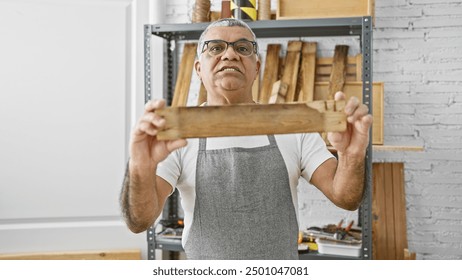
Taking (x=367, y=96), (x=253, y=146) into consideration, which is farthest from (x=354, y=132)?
(x=367, y=96)

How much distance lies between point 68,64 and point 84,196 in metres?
0.47

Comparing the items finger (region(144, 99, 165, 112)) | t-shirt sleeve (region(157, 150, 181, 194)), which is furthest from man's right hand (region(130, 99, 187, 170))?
t-shirt sleeve (region(157, 150, 181, 194))

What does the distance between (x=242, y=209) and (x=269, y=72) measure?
0.85 m

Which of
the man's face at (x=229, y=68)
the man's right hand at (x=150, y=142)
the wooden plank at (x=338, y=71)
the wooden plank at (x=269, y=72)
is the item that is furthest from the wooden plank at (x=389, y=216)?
the man's right hand at (x=150, y=142)

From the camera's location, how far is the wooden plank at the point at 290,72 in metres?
1.75

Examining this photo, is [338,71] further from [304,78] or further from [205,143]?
[205,143]

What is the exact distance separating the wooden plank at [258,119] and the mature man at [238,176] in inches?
9.3

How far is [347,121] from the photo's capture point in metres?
0.84

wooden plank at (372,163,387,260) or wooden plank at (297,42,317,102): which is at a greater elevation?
wooden plank at (297,42,317,102)

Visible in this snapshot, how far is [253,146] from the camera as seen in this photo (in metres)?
1.11

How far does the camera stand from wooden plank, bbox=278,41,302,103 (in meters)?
1.75

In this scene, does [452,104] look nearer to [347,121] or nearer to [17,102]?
[347,121]

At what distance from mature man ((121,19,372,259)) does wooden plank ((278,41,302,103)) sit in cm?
64

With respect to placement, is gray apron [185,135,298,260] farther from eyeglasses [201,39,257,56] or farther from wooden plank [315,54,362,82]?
wooden plank [315,54,362,82]
